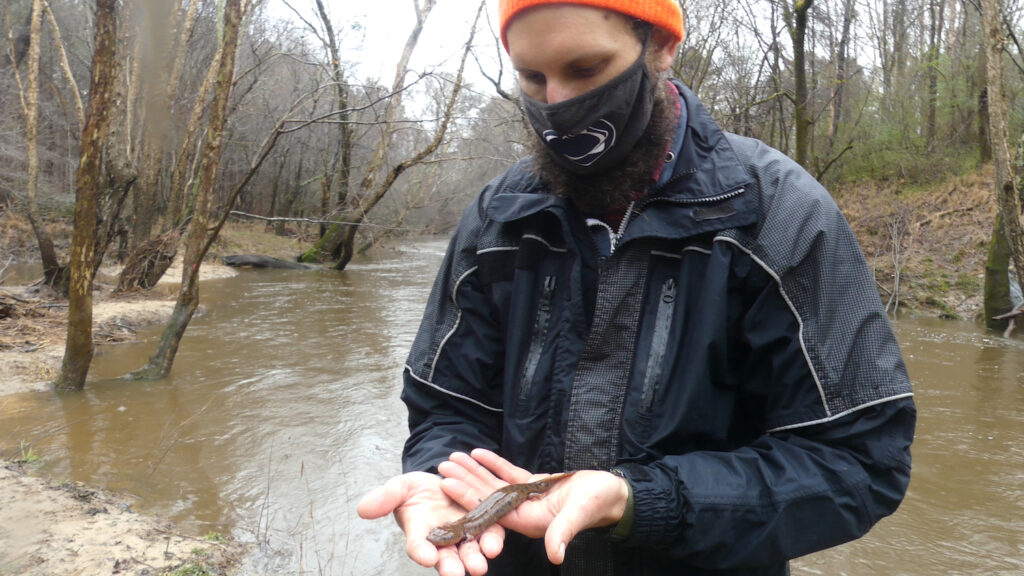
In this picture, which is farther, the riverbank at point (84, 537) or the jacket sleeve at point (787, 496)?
the riverbank at point (84, 537)

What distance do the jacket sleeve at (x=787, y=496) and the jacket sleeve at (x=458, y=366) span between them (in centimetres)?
53

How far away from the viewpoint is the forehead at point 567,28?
1.67m

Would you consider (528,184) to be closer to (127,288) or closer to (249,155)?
(127,288)

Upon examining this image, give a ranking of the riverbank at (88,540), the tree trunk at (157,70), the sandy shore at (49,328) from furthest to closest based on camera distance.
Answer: the tree trunk at (157,70) < the sandy shore at (49,328) < the riverbank at (88,540)

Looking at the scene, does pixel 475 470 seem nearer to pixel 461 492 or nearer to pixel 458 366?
pixel 461 492

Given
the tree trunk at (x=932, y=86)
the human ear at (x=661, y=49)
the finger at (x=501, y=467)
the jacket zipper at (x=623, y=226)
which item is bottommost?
the finger at (x=501, y=467)

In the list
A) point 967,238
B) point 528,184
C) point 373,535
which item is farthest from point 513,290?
point 967,238

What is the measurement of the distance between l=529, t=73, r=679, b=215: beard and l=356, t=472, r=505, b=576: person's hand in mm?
805

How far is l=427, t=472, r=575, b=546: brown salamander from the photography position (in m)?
1.57

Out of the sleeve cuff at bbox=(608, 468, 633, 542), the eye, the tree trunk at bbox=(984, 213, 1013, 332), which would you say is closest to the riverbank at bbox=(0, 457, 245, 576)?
the sleeve cuff at bbox=(608, 468, 633, 542)

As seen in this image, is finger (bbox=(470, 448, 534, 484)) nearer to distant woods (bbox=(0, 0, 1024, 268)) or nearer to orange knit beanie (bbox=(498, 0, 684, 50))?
orange knit beanie (bbox=(498, 0, 684, 50))

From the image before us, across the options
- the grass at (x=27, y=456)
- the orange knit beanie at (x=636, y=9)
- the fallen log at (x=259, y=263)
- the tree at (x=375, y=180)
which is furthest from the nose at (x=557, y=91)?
the fallen log at (x=259, y=263)

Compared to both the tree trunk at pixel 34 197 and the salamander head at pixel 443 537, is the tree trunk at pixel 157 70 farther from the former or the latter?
the salamander head at pixel 443 537

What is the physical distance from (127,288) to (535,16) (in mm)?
14055
